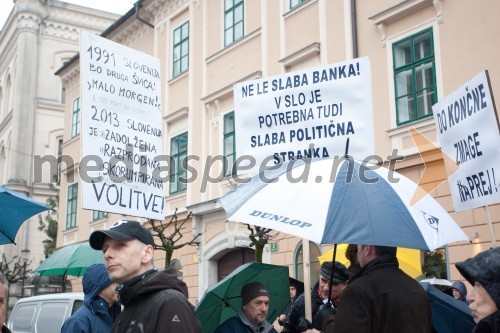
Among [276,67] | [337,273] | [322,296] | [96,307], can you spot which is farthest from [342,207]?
[276,67]

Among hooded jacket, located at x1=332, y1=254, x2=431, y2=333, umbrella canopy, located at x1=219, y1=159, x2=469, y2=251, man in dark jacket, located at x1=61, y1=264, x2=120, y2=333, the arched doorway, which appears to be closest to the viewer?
hooded jacket, located at x1=332, y1=254, x2=431, y2=333

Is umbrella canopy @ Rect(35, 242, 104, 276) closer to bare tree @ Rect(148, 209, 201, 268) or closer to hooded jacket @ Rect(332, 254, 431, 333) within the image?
bare tree @ Rect(148, 209, 201, 268)

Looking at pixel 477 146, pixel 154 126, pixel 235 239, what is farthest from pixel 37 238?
pixel 477 146

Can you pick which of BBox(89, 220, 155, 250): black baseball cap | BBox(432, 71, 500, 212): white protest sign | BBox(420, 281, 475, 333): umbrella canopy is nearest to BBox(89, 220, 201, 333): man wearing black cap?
BBox(89, 220, 155, 250): black baseball cap

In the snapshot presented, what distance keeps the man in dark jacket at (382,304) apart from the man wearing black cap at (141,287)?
34.1 inches

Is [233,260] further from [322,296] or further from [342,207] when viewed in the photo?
[342,207]

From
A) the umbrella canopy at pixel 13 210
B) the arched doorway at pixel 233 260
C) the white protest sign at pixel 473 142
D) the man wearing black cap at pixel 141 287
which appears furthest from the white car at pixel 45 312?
the man wearing black cap at pixel 141 287

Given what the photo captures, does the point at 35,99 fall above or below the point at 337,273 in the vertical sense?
above

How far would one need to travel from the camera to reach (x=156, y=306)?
3.14m

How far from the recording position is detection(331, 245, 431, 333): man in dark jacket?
343cm

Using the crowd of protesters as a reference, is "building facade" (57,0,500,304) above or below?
above

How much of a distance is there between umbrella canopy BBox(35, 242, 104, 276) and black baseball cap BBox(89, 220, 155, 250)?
720 cm

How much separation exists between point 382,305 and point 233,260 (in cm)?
1394

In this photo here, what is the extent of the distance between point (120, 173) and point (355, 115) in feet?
8.32
